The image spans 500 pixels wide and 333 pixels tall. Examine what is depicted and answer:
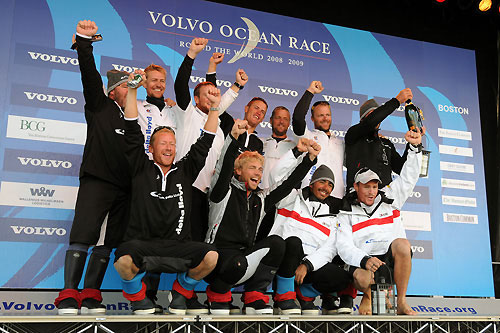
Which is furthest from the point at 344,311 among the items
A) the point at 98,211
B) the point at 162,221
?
the point at 98,211

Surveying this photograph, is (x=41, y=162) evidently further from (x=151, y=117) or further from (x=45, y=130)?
(x=151, y=117)

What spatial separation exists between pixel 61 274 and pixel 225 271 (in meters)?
1.71

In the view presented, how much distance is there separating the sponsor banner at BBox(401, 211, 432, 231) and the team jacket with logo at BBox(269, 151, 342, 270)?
5.94 ft

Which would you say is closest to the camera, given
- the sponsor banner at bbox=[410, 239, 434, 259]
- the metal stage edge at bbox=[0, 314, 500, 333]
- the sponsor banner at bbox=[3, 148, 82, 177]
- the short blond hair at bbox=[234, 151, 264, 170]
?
the metal stage edge at bbox=[0, 314, 500, 333]

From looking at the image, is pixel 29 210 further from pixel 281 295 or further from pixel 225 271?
pixel 281 295

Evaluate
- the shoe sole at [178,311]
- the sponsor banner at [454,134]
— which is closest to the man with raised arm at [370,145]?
the sponsor banner at [454,134]

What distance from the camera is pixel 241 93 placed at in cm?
589

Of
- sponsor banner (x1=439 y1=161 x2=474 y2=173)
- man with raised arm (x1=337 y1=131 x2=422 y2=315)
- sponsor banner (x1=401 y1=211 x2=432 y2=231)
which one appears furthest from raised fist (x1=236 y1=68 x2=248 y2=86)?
sponsor banner (x1=439 y1=161 x2=474 y2=173)

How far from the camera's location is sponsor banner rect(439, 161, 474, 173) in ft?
21.6

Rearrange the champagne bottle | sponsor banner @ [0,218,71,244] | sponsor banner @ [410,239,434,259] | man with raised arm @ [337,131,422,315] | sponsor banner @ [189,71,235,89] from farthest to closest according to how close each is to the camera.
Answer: sponsor banner @ [410,239,434,259], sponsor banner @ [189,71,235,89], the champagne bottle, sponsor banner @ [0,218,71,244], man with raised arm @ [337,131,422,315]

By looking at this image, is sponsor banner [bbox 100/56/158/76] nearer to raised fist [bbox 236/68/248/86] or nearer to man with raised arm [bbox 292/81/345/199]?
raised fist [bbox 236/68/248/86]

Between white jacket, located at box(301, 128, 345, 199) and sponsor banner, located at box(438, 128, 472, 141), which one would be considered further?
sponsor banner, located at box(438, 128, 472, 141)

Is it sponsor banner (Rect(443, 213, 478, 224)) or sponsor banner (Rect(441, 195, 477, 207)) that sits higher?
sponsor banner (Rect(441, 195, 477, 207))

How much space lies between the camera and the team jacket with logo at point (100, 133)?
13.5ft
